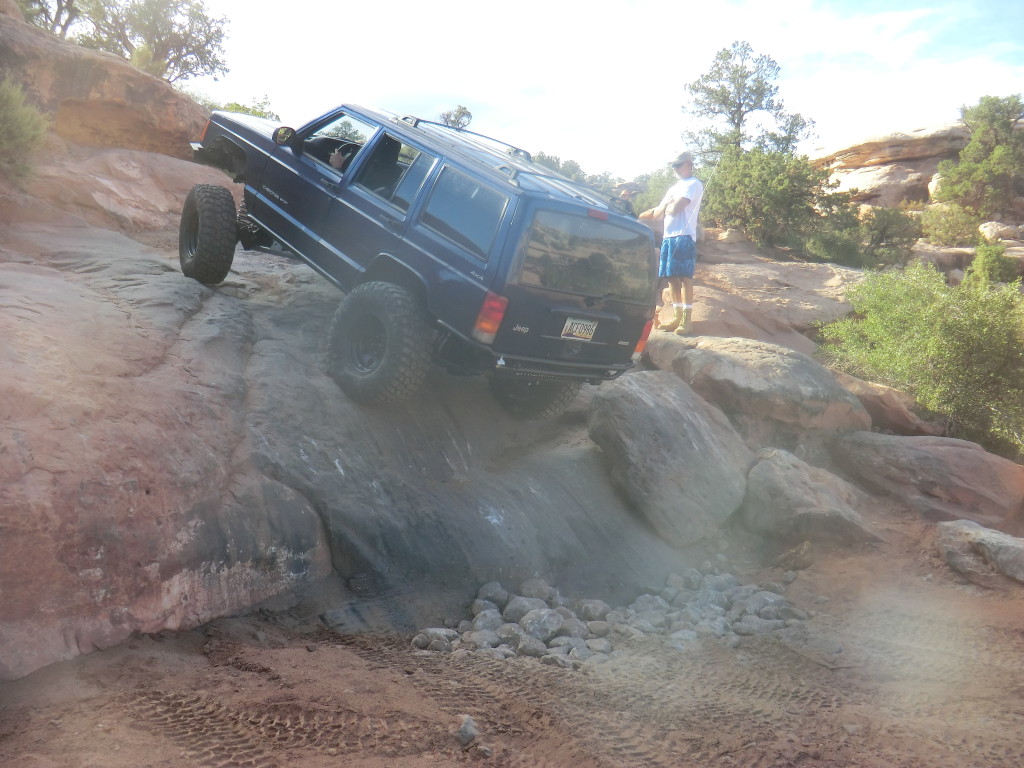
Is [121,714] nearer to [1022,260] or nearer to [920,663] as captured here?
[920,663]

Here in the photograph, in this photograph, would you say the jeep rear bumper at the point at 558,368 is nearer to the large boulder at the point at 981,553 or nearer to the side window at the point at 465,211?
the side window at the point at 465,211

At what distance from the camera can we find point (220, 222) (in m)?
6.70

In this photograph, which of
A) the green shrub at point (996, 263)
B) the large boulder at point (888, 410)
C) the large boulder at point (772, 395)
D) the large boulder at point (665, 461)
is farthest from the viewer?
the green shrub at point (996, 263)

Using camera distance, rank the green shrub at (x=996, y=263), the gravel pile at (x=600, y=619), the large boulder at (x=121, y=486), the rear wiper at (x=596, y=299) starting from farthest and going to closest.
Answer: the green shrub at (x=996, y=263), the rear wiper at (x=596, y=299), the gravel pile at (x=600, y=619), the large boulder at (x=121, y=486)

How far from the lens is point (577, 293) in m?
5.73

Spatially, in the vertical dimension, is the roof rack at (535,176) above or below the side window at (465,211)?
above

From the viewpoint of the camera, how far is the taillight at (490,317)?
5.40 m

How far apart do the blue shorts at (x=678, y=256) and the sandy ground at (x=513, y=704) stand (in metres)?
4.73

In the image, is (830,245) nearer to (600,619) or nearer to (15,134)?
(600,619)

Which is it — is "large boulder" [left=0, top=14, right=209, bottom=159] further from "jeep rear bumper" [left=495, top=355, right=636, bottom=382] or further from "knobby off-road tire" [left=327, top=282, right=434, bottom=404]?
"jeep rear bumper" [left=495, top=355, right=636, bottom=382]

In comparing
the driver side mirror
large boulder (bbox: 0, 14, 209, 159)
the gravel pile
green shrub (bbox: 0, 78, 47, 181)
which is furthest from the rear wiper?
large boulder (bbox: 0, 14, 209, 159)

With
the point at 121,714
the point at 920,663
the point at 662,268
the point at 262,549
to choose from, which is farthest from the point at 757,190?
the point at 121,714

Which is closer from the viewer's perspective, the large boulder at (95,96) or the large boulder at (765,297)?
the large boulder at (95,96)

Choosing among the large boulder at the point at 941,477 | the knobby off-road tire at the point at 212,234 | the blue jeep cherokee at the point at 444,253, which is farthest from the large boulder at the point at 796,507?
the knobby off-road tire at the point at 212,234
